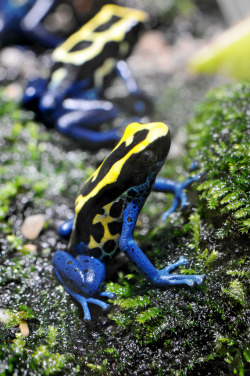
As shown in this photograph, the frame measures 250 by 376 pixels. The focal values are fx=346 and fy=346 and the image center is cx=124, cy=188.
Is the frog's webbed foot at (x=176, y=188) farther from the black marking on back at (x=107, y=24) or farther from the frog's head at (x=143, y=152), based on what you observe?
the black marking on back at (x=107, y=24)

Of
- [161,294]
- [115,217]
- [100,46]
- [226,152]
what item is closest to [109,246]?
[115,217]

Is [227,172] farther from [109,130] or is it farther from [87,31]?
[87,31]

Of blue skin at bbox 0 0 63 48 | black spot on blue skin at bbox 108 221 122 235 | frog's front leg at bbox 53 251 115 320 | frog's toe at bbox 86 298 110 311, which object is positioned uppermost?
blue skin at bbox 0 0 63 48

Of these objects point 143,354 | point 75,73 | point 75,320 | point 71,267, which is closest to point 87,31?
point 75,73

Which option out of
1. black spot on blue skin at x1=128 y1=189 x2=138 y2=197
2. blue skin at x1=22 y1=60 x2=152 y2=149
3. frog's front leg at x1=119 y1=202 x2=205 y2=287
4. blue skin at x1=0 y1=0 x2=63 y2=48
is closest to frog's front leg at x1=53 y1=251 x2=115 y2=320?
frog's front leg at x1=119 y1=202 x2=205 y2=287

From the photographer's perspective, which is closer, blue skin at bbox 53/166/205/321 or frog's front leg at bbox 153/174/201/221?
Answer: blue skin at bbox 53/166/205/321

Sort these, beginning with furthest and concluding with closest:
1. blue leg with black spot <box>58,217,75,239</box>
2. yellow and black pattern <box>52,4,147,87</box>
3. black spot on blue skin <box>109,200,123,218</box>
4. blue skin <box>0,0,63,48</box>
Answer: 1. blue skin <box>0,0,63,48</box>
2. yellow and black pattern <box>52,4,147,87</box>
3. blue leg with black spot <box>58,217,75,239</box>
4. black spot on blue skin <box>109,200,123,218</box>

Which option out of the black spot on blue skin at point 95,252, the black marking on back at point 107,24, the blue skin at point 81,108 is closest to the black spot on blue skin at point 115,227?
the black spot on blue skin at point 95,252

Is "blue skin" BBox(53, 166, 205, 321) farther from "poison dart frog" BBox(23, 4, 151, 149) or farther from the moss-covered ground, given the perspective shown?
"poison dart frog" BBox(23, 4, 151, 149)
